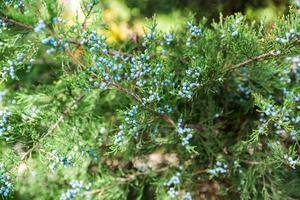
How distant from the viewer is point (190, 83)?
5.96 feet

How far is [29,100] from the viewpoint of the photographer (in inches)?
90.4

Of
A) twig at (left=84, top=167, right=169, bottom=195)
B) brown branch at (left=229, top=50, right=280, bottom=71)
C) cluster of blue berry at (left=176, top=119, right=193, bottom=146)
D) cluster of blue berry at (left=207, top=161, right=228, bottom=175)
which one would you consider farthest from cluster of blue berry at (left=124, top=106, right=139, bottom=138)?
twig at (left=84, top=167, right=169, bottom=195)

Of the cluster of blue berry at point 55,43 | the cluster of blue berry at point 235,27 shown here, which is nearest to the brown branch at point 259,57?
the cluster of blue berry at point 235,27

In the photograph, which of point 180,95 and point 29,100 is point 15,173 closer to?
point 29,100

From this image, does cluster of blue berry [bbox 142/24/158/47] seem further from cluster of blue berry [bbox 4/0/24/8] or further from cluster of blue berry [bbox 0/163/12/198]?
cluster of blue berry [bbox 0/163/12/198]

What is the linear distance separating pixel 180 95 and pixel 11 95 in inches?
44.6

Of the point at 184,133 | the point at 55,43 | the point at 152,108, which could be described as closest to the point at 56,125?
the point at 152,108

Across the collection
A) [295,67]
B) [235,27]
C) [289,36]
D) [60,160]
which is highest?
[295,67]

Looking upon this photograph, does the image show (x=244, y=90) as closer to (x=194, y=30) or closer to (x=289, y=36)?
(x=194, y=30)

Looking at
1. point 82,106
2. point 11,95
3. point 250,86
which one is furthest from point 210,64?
point 11,95

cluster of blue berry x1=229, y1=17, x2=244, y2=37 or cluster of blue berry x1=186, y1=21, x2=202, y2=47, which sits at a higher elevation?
cluster of blue berry x1=186, y1=21, x2=202, y2=47

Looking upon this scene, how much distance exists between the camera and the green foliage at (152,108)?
1.70 m

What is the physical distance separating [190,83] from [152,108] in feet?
0.63

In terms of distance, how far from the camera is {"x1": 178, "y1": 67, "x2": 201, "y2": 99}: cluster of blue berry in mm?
1795
